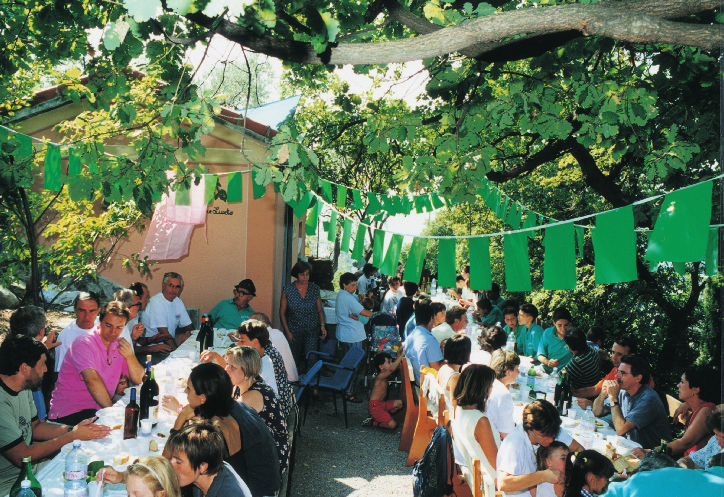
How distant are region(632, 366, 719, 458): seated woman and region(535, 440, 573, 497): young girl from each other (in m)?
0.97

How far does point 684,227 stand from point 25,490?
3660 mm

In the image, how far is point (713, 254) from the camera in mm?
3725

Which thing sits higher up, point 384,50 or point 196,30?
point 196,30

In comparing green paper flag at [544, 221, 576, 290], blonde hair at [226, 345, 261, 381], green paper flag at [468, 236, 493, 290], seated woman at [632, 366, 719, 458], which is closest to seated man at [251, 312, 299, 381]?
blonde hair at [226, 345, 261, 381]

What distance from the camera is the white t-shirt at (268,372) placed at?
4727 mm

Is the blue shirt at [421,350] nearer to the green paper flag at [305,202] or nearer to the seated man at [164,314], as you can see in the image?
the green paper flag at [305,202]

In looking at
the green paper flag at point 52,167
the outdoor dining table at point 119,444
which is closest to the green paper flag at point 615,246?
the outdoor dining table at point 119,444

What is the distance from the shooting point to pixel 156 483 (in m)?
2.54

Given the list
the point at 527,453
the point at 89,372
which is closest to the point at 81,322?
the point at 89,372

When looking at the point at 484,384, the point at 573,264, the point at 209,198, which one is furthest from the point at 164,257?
the point at 573,264

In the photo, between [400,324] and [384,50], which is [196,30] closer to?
[384,50]

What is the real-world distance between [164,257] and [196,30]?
3.80 metres

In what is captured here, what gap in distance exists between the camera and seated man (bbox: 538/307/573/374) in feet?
22.0

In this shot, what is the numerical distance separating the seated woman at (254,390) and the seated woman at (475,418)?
1290 mm
